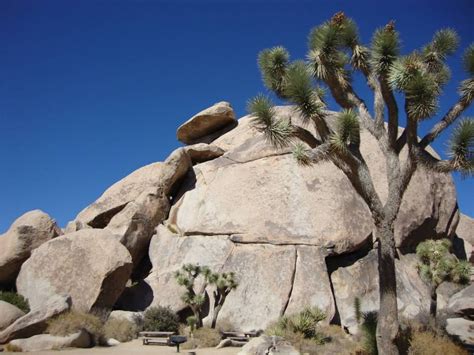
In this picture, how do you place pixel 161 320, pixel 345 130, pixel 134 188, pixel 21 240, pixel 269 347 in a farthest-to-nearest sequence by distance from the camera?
pixel 134 188 < pixel 21 240 < pixel 161 320 < pixel 269 347 < pixel 345 130

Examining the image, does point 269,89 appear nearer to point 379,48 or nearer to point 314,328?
point 379,48

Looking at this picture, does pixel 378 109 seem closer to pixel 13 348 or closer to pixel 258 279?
pixel 258 279

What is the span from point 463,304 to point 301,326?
26.3 feet

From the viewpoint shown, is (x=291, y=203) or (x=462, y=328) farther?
(x=291, y=203)

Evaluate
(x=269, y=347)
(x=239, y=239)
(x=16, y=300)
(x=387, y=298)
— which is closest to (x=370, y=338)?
(x=387, y=298)

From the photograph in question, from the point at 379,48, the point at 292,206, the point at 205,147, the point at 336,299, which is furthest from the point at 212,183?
the point at 379,48

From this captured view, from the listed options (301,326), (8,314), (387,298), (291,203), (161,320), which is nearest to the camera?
(387,298)

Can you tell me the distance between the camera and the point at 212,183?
21844mm

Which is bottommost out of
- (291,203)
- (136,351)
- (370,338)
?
(136,351)

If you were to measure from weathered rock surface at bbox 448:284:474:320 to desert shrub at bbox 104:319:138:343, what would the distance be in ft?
40.6

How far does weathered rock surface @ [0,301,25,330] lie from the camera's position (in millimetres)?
14359

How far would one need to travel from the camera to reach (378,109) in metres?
11.3

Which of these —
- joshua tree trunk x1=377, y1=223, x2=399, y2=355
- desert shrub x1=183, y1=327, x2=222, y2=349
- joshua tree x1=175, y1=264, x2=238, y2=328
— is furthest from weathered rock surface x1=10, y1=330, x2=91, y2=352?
joshua tree trunk x1=377, y1=223, x2=399, y2=355

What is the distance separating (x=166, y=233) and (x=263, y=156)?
5876mm
